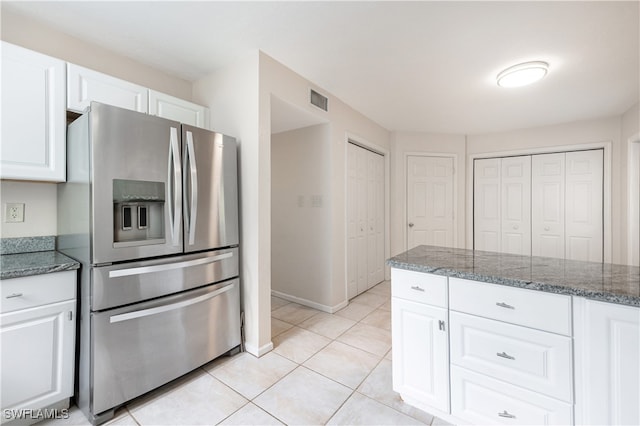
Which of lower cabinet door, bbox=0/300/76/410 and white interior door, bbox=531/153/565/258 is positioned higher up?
white interior door, bbox=531/153/565/258

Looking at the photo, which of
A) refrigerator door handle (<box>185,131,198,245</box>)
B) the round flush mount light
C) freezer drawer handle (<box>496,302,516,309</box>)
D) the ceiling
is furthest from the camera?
the round flush mount light

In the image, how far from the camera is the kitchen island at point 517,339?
1089 mm

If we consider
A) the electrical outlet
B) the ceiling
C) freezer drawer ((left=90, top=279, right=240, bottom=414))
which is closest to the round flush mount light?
the ceiling

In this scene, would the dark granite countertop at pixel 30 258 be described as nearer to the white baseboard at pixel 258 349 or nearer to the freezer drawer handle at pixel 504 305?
the white baseboard at pixel 258 349

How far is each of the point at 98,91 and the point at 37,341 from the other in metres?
1.57

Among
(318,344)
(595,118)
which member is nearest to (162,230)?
(318,344)

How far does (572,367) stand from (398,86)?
2562 millimetres

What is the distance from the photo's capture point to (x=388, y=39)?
2.00 meters

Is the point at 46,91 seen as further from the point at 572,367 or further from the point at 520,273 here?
the point at 572,367

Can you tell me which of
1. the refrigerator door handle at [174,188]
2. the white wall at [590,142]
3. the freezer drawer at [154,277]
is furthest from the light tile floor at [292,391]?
the white wall at [590,142]

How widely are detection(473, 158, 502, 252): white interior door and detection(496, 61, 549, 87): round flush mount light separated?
7.49 feet

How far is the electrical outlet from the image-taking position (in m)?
1.75

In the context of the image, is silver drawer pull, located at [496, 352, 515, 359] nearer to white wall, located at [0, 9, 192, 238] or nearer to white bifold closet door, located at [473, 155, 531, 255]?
white wall, located at [0, 9, 192, 238]

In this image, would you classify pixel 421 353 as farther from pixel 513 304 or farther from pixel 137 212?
pixel 137 212
